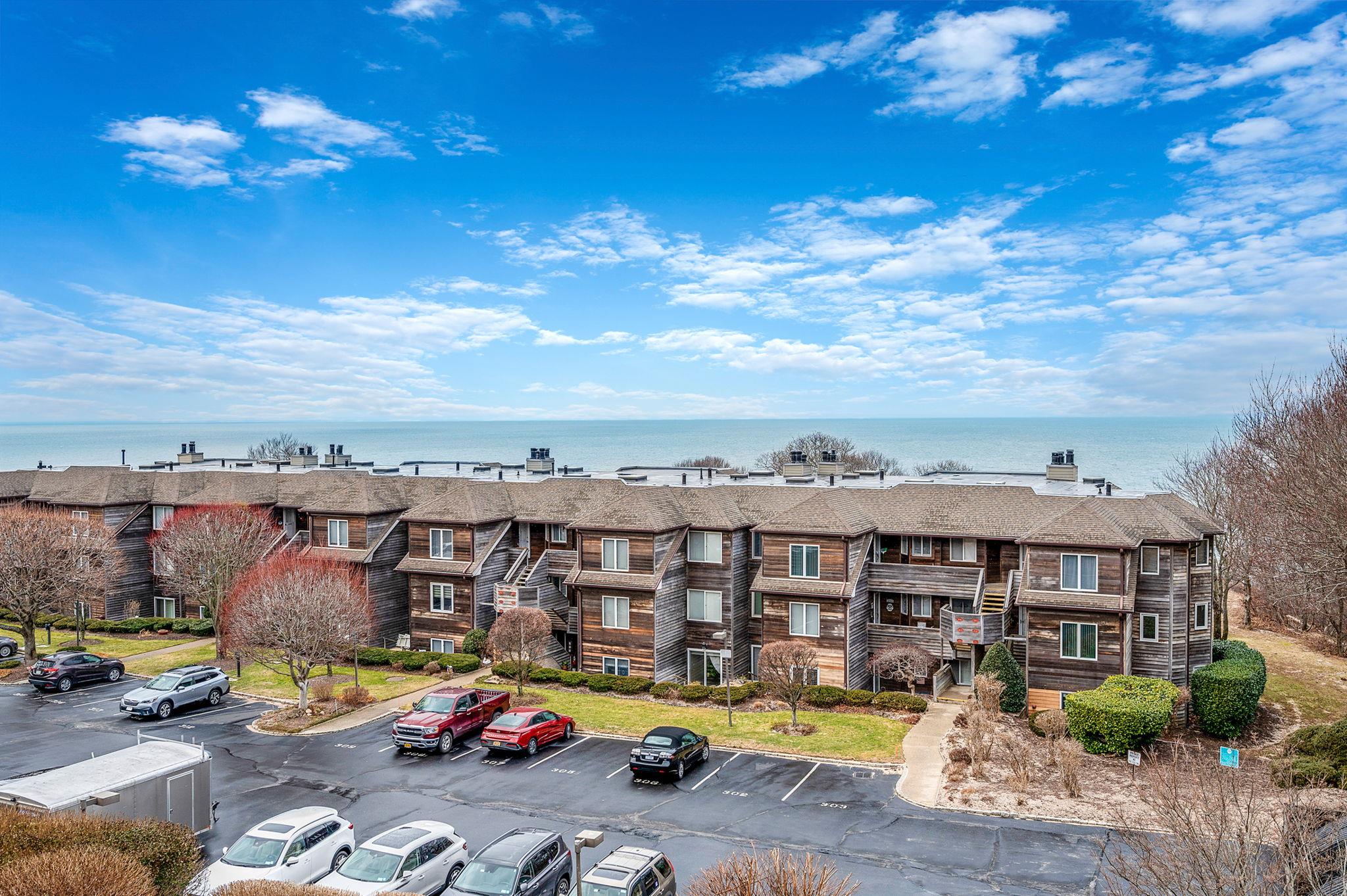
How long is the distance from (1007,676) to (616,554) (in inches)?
722

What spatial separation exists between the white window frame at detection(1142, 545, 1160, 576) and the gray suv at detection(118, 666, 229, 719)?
40.1m

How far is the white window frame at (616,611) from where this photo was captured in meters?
39.6

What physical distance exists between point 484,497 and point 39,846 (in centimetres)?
3188

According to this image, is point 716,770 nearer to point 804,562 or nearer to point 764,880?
point 804,562

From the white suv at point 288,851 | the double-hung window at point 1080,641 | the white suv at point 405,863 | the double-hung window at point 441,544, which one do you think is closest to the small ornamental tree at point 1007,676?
the double-hung window at point 1080,641

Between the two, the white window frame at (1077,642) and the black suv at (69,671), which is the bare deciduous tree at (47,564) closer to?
the black suv at (69,671)

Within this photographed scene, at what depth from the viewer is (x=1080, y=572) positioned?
34.3 m

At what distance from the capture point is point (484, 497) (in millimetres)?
45906

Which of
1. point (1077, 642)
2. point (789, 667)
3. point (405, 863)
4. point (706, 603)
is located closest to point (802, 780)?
point (789, 667)

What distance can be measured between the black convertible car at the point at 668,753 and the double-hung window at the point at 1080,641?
16462mm

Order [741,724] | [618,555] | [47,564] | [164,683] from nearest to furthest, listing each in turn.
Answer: [741,724]
[164,683]
[618,555]
[47,564]

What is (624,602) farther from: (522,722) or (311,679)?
(311,679)

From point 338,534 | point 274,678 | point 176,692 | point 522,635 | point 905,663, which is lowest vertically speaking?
point 274,678

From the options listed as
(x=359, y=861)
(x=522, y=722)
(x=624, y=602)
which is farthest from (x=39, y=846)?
(x=624, y=602)
